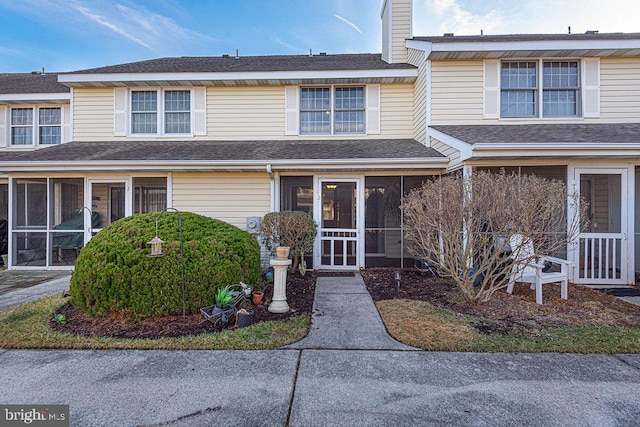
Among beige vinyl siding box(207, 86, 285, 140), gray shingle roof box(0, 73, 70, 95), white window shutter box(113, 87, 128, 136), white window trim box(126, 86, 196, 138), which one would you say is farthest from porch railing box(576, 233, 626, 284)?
gray shingle roof box(0, 73, 70, 95)

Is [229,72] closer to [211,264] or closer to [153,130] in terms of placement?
[153,130]

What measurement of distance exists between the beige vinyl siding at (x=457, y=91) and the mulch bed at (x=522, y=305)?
3895 mm

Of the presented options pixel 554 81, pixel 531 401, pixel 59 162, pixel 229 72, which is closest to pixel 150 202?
pixel 59 162

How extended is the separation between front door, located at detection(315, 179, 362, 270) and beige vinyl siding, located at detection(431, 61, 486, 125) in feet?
8.80

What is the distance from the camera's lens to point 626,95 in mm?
7312

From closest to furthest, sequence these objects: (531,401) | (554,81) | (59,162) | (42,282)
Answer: (531,401), (42,282), (59,162), (554,81)

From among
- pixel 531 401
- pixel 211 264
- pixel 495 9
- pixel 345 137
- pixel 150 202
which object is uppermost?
pixel 495 9

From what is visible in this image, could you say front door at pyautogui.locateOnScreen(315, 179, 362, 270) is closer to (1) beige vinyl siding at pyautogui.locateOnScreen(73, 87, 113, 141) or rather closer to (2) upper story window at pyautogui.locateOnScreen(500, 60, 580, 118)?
(2) upper story window at pyautogui.locateOnScreen(500, 60, 580, 118)

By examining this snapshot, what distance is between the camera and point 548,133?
648 centimetres

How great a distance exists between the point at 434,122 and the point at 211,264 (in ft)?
19.8

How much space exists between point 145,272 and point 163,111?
604 cm

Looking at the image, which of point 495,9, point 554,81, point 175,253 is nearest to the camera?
point 175,253

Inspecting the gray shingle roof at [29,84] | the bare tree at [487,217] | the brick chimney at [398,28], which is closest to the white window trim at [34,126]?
the gray shingle roof at [29,84]

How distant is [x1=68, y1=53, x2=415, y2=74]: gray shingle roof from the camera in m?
8.27
